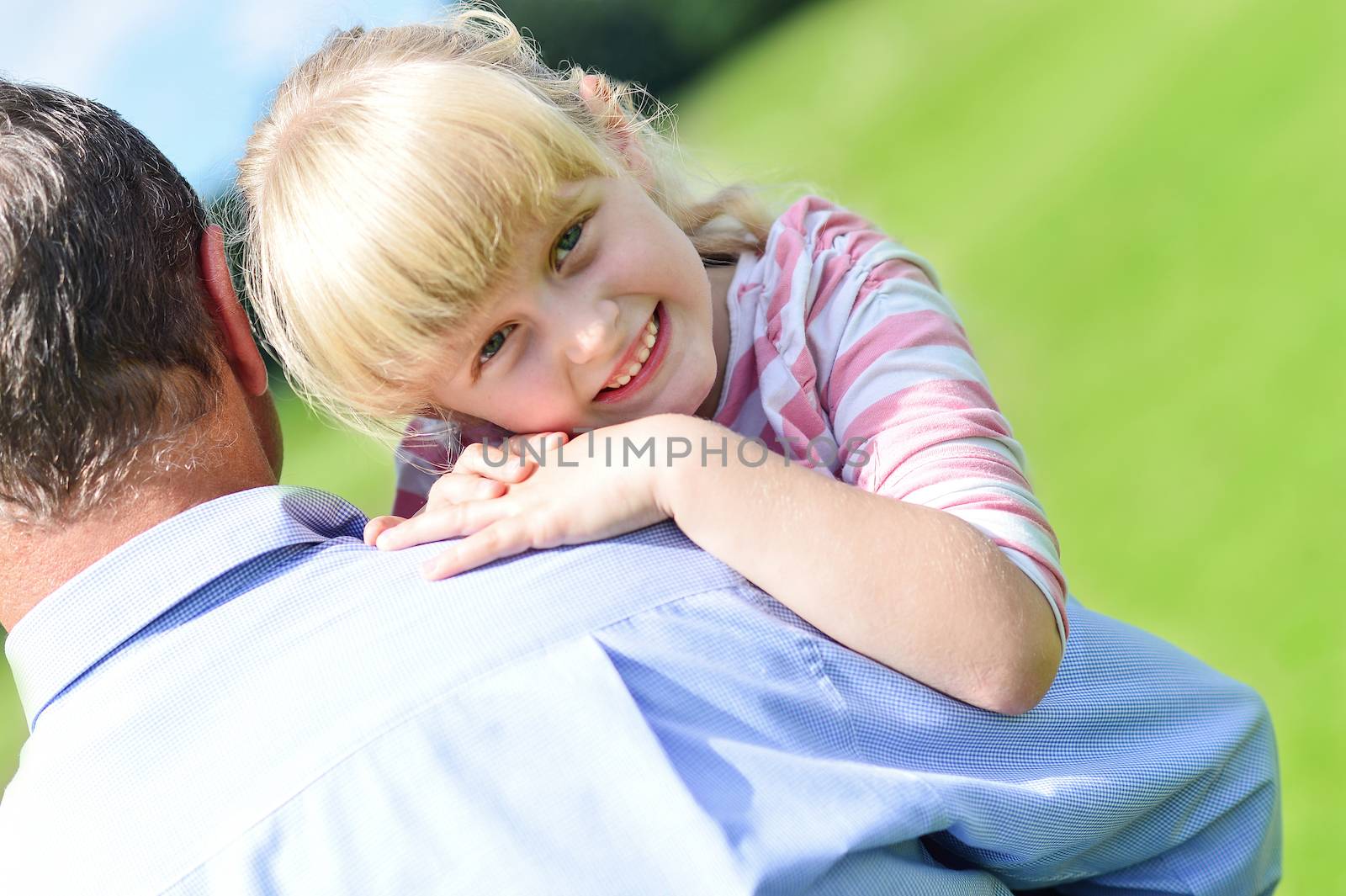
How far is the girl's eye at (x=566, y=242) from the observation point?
156 cm

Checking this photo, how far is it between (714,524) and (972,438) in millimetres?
417

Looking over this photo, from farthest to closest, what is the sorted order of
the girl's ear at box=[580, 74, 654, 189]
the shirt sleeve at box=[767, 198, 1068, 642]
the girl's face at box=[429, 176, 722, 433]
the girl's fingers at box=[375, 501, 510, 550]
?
the girl's ear at box=[580, 74, 654, 189] → the girl's face at box=[429, 176, 722, 433] → the shirt sleeve at box=[767, 198, 1068, 642] → the girl's fingers at box=[375, 501, 510, 550]

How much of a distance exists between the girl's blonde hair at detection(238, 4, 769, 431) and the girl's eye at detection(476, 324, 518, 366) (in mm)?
57

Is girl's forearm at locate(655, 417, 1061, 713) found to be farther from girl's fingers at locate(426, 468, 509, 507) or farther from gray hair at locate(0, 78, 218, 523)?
gray hair at locate(0, 78, 218, 523)

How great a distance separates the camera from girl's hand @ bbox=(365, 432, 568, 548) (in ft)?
4.65

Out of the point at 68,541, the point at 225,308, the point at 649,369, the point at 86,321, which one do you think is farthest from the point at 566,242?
the point at 68,541

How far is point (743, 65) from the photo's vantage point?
12.0 metres

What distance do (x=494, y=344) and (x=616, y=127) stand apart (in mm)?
500

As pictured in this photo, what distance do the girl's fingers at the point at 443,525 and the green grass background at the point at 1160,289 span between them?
4.77ft

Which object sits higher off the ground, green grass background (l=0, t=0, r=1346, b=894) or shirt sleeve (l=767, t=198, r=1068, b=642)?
shirt sleeve (l=767, t=198, r=1068, b=642)

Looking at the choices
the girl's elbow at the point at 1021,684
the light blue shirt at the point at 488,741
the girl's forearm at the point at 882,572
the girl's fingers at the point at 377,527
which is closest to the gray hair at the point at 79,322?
the light blue shirt at the point at 488,741

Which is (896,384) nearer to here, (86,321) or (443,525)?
(443,525)

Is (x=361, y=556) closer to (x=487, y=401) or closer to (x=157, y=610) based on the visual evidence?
(x=157, y=610)

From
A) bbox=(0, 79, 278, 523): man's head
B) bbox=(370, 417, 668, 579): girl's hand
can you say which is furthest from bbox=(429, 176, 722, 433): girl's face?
bbox=(0, 79, 278, 523): man's head
